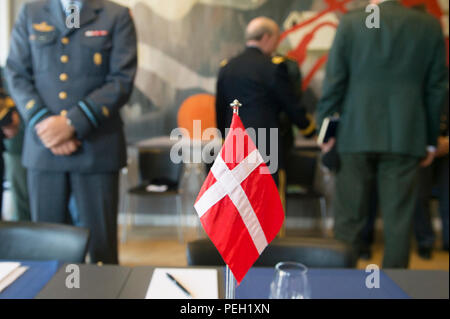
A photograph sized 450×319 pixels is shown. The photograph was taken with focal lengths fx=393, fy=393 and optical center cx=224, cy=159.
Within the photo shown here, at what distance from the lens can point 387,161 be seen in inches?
81.0

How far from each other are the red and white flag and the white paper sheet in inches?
21.2

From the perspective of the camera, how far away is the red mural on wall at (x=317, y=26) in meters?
3.39

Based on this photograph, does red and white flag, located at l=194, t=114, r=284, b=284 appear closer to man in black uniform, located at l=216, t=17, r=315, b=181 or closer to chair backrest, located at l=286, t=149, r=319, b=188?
man in black uniform, located at l=216, t=17, r=315, b=181

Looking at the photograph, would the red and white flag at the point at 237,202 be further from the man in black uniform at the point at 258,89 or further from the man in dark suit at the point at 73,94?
the man in dark suit at the point at 73,94

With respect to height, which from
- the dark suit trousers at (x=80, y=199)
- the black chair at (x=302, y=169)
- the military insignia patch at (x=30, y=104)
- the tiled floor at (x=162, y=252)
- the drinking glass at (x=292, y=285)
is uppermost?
the military insignia patch at (x=30, y=104)

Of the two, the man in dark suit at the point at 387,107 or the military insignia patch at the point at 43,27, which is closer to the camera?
the military insignia patch at the point at 43,27

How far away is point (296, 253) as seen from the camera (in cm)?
124

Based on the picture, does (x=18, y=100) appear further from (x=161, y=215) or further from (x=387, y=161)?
(x=161, y=215)

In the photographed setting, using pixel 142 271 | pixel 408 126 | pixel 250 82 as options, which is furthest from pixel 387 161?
pixel 142 271

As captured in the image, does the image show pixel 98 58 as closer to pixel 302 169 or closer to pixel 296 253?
pixel 296 253

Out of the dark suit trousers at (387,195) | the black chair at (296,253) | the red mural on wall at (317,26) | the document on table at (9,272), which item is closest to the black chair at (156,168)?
the red mural on wall at (317,26)

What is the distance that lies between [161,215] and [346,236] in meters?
2.04

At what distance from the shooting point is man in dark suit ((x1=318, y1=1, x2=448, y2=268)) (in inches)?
76.2

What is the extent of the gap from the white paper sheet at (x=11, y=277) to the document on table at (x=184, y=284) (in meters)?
0.32
